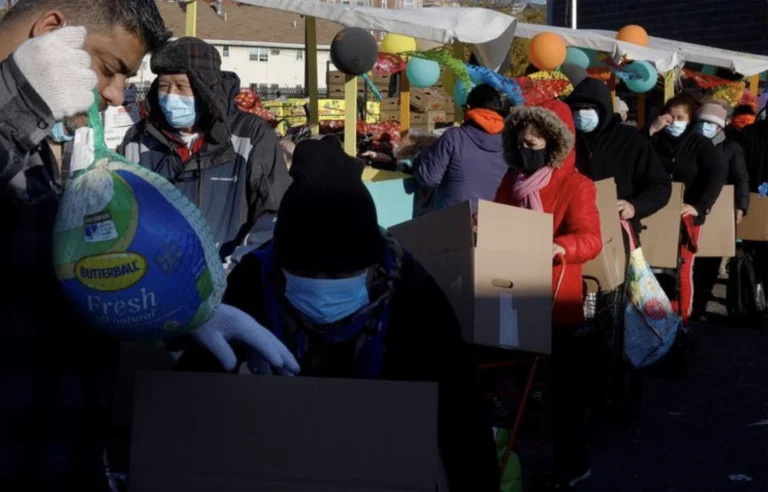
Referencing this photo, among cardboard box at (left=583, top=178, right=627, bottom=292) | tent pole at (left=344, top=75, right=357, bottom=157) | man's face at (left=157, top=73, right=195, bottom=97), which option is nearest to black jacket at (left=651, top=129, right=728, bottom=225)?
tent pole at (left=344, top=75, right=357, bottom=157)

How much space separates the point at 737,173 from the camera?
31.8ft

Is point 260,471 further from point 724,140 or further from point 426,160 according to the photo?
point 724,140

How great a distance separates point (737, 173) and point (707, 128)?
545 millimetres

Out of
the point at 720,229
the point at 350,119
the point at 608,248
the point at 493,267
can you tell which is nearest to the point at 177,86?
the point at 493,267

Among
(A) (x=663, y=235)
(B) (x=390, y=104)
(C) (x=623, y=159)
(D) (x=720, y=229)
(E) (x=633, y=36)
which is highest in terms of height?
(E) (x=633, y=36)

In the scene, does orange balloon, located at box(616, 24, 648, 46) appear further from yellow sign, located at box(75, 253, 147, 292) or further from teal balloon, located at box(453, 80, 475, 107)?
yellow sign, located at box(75, 253, 147, 292)

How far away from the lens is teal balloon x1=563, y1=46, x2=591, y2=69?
45.4ft

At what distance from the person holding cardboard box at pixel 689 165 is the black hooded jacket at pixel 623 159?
1493 mm

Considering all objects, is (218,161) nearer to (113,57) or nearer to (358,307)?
(358,307)

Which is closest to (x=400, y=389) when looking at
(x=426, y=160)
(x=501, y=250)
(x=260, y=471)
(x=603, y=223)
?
(x=260, y=471)

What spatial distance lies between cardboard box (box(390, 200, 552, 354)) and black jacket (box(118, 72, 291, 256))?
671mm

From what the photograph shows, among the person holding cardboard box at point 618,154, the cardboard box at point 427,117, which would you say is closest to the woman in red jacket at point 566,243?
the person holding cardboard box at point 618,154

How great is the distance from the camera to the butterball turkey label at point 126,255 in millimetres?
2041

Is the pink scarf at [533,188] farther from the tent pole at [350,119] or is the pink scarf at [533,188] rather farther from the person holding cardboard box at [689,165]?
the person holding cardboard box at [689,165]
